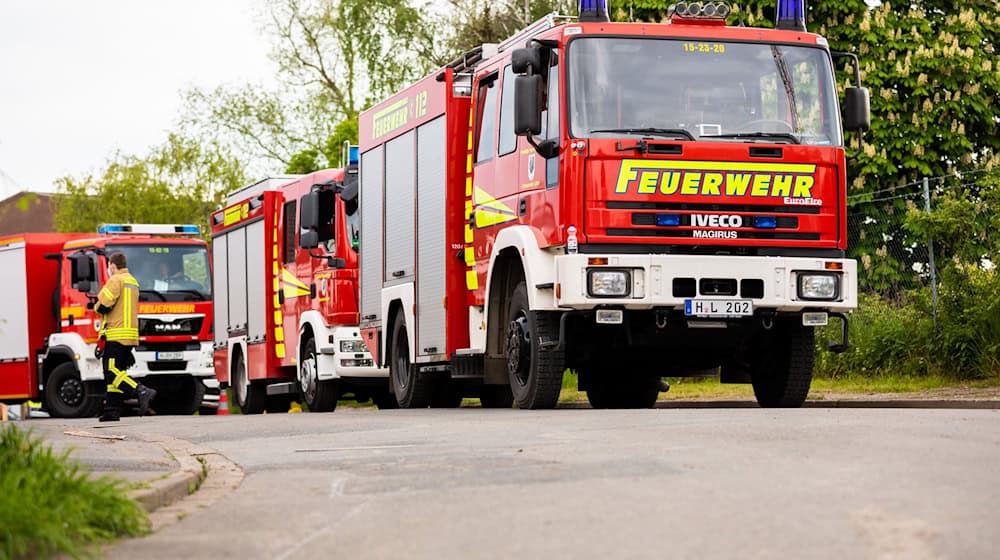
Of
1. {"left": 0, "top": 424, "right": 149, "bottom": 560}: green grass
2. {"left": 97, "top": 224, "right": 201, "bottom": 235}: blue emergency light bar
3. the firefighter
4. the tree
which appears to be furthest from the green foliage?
{"left": 0, "top": 424, "right": 149, "bottom": 560}: green grass

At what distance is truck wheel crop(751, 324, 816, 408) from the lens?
15.1 metres

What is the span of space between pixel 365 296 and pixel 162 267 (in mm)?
9301

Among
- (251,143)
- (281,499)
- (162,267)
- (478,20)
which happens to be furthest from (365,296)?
(251,143)

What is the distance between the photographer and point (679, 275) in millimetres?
13984

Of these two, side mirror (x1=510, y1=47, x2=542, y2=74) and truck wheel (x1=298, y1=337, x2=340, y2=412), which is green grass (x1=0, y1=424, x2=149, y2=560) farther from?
truck wheel (x1=298, y1=337, x2=340, y2=412)

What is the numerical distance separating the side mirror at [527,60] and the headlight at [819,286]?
2811mm

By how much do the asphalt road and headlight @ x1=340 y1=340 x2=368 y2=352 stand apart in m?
8.15

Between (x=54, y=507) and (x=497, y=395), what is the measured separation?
13439mm

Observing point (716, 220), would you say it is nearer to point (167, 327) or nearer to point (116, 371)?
point (116, 371)

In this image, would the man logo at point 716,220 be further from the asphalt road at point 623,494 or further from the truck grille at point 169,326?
the truck grille at point 169,326

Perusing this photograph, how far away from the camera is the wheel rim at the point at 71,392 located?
1081 inches

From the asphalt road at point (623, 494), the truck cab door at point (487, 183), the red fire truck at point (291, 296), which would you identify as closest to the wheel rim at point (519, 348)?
the truck cab door at point (487, 183)

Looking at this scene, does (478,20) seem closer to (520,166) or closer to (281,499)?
(520,166)

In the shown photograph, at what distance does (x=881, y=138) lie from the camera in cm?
2642
